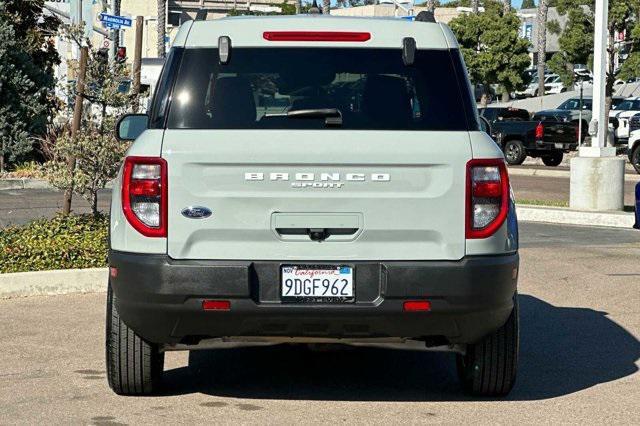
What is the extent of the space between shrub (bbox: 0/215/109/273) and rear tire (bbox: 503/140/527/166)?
1010 inches

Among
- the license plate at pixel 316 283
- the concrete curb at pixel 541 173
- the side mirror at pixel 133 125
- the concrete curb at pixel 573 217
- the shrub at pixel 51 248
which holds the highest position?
the side mirror at pixel 133 125

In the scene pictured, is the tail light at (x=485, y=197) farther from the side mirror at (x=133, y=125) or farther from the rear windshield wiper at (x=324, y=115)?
the side mirror at (x=133, y=125)

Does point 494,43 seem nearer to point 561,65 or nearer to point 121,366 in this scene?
point 561,65

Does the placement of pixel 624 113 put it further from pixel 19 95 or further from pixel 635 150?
pixel 19 95

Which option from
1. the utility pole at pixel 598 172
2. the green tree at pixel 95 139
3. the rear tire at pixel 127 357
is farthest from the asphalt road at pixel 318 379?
the utility pole at pixel 598 172

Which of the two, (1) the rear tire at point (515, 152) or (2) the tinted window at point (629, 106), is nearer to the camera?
(1) the rear tire at point (515, 152)

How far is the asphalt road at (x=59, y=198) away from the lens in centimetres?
2022

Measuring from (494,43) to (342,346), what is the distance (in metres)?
57.2

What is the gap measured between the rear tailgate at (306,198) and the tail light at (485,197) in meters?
0.05

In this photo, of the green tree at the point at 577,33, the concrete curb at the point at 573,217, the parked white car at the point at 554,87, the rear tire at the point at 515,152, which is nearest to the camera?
the concrete curb at the point at 573,217

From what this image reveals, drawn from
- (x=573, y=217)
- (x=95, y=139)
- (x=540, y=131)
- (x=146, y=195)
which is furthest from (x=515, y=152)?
(x=146, y=195)

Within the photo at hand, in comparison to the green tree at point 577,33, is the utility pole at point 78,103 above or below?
below

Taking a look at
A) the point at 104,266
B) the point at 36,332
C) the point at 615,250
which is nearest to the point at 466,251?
the point at 36,332

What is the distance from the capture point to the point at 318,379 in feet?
26.5
